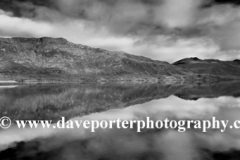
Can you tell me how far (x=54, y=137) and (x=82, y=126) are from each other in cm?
490

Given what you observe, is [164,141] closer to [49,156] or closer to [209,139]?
[209,139]

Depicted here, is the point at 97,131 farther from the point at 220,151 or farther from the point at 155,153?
the point at 220,151

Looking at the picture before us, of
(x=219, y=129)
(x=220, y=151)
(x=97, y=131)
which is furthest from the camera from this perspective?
(x=219, y=129)

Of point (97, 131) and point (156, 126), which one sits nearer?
point (97, 131)

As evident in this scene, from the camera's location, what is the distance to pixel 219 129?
21.5 metres

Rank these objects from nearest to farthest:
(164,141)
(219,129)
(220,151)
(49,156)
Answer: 1. (49,156)
2. (220,151)
3. (164,141)
4. (219,129)

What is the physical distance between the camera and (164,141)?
17.0 metres

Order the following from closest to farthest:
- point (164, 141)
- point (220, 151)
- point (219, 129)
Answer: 1. point (220, 151)
2. point (164, 141)
3. point (219, 129)

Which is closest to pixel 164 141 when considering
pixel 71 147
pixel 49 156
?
pixel 71 147

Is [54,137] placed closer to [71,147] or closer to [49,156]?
[71,147]

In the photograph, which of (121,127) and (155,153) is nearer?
(155,153)

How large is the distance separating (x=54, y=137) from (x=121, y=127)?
6.91 meters

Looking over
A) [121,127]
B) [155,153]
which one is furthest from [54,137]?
[155,153]

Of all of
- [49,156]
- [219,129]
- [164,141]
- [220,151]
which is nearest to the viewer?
[49,156]
